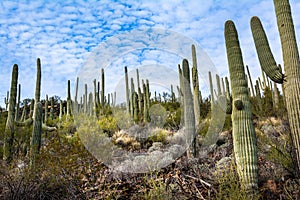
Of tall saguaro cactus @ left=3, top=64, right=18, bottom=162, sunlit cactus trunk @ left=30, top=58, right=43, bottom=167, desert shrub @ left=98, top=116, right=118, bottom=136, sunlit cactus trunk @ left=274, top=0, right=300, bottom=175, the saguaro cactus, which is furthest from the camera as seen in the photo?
desert shrub @ left=98, top=116, right=118, bottom=136

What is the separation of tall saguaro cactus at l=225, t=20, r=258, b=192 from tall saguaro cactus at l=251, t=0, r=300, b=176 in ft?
1.95

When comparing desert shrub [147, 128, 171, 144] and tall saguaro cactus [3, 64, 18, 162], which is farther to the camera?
desert shrub [147, 128, 171, 144]

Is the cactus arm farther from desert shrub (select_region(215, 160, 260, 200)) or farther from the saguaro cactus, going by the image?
the saguaro cactus

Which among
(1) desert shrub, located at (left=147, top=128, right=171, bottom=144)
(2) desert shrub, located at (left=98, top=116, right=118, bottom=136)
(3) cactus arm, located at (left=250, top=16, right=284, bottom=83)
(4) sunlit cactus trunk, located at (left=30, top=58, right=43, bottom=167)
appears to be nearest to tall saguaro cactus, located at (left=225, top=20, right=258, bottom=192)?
(3) cactus arm, located at (left=250, top=16, right=284, bottom=83)

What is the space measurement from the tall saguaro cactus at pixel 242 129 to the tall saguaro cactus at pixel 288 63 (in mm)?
593

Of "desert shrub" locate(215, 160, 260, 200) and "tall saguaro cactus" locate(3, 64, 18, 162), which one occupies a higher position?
"tall saguaro cactus" locate(3, 64, 18, 162)

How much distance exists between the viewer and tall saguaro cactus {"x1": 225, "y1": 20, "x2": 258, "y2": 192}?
4848mm

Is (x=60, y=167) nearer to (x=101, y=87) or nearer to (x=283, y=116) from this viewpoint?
(x=283, y=116)

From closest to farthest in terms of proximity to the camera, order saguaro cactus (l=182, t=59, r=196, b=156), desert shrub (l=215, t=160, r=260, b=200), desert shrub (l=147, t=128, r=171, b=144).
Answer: desert shrub (l=215, t=160, r=260, b=200), saguaro cactus (l=182, t=59, r=196, b=156), desert shrub (l=147, t=128, r=171, b=144)

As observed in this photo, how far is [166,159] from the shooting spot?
7172 mm

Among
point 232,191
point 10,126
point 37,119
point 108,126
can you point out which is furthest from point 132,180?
point 108,126

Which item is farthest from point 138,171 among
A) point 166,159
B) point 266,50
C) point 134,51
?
point 134,51

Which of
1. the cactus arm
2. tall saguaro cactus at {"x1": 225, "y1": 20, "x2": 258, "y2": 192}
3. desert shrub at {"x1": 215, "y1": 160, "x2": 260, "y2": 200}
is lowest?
desert shrub at {"x1": 215, "y1": 160, "x2": 260, "y2": 200}

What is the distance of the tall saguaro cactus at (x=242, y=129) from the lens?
191 inches
